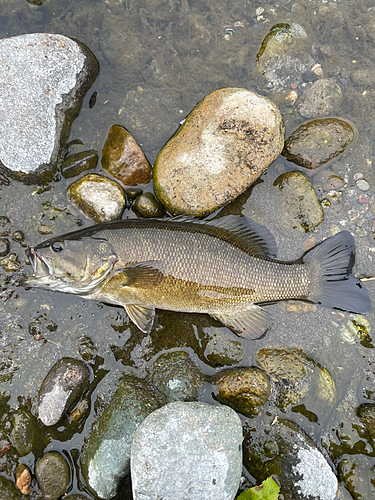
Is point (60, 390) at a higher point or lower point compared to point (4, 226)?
lower

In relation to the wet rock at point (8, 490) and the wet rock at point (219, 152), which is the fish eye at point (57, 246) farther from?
the wet rock at point (8, 490)

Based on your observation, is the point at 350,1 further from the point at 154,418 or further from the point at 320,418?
the point at 154,418

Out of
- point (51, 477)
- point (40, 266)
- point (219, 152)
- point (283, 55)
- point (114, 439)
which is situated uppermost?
point (283, 55)

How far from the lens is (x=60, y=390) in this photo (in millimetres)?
3990

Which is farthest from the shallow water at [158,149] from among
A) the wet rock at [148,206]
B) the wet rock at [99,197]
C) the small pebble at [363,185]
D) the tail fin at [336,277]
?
the wet rock at [148,206]

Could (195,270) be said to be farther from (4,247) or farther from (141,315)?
(4,247)

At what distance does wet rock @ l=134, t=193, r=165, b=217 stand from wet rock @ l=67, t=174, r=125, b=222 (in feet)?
0.67

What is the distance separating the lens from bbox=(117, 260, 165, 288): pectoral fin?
12.8ft

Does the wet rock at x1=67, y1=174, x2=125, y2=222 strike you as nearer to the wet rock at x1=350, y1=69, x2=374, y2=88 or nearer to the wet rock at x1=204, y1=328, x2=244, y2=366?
the wet rock at x1=204, y1=328, x2=244, y2=366

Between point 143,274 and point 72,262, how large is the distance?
0.80 m

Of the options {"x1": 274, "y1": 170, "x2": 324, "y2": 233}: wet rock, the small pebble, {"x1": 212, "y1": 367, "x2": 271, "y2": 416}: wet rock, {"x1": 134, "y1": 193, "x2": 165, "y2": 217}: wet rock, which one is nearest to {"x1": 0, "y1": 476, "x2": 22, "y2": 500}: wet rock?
{"x1": 212, "y1": 367, "x2": 271, "y2": 416}: wet rock

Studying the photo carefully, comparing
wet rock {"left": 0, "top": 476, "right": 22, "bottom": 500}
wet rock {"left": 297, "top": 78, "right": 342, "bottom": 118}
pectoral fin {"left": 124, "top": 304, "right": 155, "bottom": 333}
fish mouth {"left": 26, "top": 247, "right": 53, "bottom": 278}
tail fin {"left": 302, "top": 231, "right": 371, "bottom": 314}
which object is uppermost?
wet rock {"left": 297, "top": 78, "right": 342, "bottom": 118}

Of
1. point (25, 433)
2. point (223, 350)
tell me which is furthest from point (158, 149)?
point (25, 433)

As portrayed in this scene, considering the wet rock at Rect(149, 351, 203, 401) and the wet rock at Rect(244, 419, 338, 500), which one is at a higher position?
the wet rock at Rect(149, 351, 203, 401)
